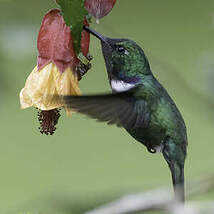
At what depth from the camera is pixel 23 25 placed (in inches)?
49.6

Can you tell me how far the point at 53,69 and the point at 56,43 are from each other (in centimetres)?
5

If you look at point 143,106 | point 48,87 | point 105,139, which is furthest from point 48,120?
point 105,139

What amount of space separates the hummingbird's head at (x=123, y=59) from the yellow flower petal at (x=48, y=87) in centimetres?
7

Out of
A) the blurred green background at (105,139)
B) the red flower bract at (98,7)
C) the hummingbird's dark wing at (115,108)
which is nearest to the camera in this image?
the hummingbird's dark wing at (115,108)

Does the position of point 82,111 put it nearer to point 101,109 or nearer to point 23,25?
point 101,109

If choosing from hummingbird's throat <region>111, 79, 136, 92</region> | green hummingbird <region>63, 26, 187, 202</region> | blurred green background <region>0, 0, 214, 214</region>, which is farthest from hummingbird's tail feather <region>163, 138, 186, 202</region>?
blurred green background <region>0, 0, 214, 214</region>

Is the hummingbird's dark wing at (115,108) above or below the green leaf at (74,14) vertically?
below

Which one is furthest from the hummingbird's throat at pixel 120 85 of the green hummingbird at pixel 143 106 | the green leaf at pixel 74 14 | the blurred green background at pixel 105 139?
the blurred green background at pixel 105 139

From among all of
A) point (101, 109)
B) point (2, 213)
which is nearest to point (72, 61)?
point (101, 109)

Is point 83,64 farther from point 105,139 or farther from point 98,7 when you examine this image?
point 105,139

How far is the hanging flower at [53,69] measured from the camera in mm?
1080

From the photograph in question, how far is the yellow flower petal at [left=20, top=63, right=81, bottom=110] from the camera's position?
1.06 meters

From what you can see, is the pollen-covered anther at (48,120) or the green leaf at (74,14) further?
the pollen-covered anther at (48,120)

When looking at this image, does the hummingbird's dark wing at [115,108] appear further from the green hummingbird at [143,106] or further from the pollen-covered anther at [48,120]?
the pollen-covered anther at [48,120]
